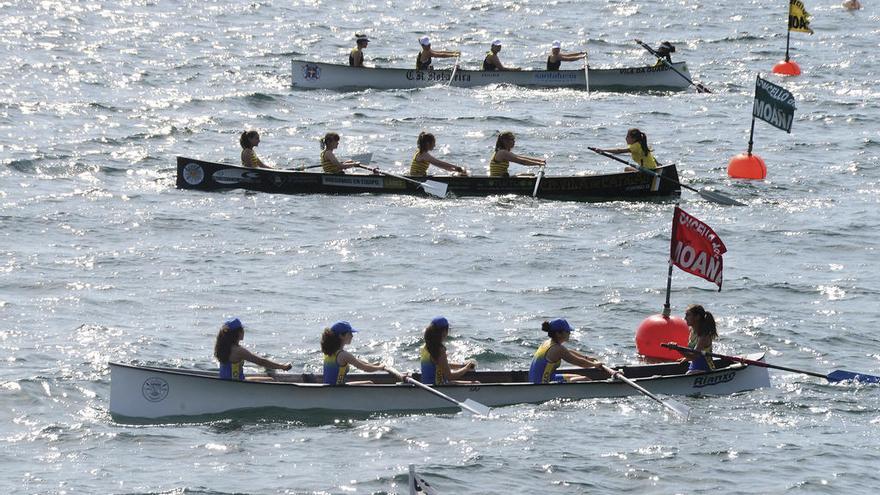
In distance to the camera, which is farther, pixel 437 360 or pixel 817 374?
pixel 817 374

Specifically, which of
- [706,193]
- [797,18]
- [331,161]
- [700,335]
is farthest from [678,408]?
[797,18]

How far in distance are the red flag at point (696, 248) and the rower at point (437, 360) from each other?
373cm

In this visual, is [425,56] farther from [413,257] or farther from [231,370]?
[231,370]

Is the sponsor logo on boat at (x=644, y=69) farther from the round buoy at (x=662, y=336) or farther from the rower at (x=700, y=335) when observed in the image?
the rower at (x=700, y=335)

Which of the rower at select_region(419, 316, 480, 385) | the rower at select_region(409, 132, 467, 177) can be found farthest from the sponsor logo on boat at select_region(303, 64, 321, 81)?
the rower at select_region(419, 316, 480, 385)

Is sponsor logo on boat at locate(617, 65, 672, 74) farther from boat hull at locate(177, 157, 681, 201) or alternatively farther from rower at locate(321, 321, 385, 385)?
rower at locate(321, 321, 385, 385)

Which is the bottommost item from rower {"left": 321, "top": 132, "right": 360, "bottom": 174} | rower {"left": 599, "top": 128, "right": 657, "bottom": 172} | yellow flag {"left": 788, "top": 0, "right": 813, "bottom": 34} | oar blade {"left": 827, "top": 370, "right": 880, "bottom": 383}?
oar blade {"left": 827, "top": 370, "right": 880, "bottom": 383}

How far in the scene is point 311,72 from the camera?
41.9m

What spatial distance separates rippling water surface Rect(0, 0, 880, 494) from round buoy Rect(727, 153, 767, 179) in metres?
0.54

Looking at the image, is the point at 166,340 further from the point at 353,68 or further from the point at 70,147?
the point at 353,68

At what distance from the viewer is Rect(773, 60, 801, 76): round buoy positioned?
4338 centimetres

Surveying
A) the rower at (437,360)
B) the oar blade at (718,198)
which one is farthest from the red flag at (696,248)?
the oar blade at (718,198)

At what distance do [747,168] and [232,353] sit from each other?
15.9 meters

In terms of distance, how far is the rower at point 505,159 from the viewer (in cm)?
3052
